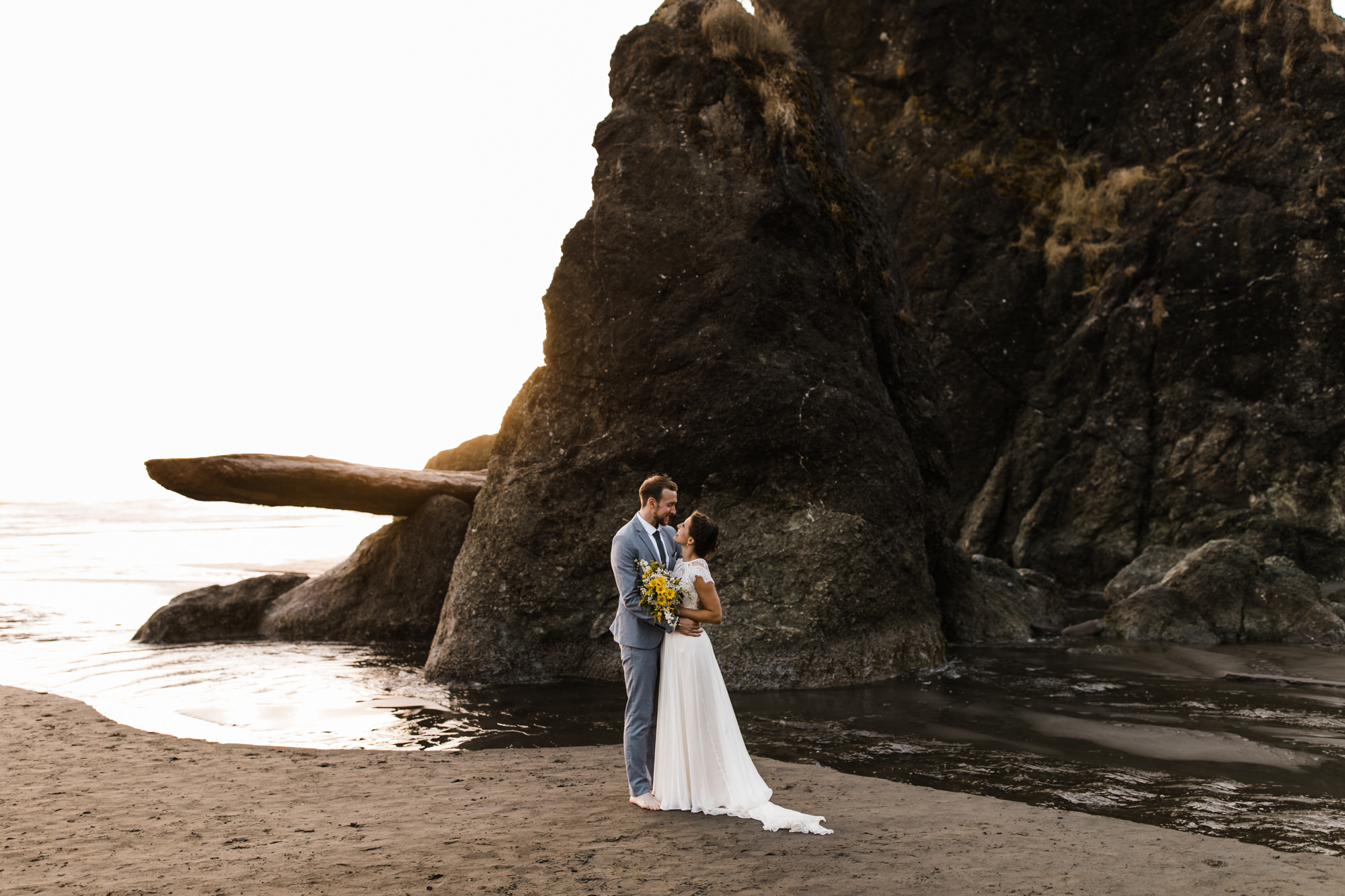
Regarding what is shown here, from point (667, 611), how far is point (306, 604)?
9.38m

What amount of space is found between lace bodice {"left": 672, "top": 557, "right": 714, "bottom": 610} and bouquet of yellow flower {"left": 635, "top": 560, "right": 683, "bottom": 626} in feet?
0.14

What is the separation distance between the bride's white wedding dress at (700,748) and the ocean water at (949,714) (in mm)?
1417

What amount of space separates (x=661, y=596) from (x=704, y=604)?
275mm

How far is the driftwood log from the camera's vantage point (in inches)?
462

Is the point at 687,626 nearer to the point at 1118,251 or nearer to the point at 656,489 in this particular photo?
the point at 656,489

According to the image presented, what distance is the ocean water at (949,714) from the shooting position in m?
5.89

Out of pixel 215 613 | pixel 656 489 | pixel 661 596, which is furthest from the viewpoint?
pixel 215 613

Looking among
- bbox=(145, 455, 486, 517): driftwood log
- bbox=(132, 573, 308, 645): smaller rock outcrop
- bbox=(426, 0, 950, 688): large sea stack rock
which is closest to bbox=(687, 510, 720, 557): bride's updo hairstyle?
bbox=(426, 0, 950, 688): large sea stack rock

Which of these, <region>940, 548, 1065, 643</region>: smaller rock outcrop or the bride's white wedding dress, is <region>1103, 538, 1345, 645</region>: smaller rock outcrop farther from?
the bride's white wedding dress

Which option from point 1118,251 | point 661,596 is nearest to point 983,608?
point 661,596

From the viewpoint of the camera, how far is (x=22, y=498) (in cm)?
6500

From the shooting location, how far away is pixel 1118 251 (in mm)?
18469

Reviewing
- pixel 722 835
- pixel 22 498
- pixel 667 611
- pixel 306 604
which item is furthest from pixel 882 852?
pixel 22 498

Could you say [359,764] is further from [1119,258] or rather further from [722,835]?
[1119,258]
